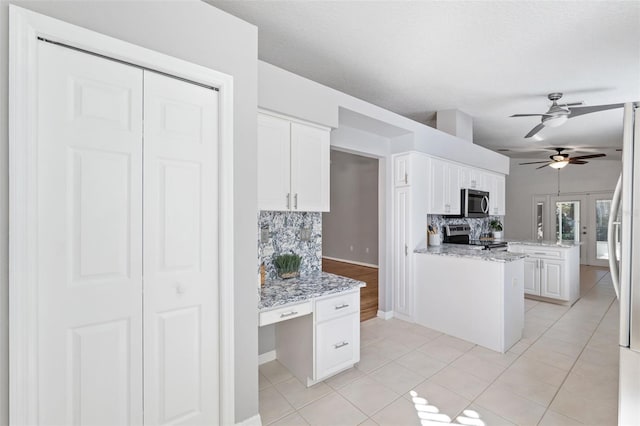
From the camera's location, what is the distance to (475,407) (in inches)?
83.7

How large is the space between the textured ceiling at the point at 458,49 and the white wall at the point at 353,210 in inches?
121

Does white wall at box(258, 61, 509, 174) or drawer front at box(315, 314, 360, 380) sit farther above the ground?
white wall at box(258, 61, 509, 174)

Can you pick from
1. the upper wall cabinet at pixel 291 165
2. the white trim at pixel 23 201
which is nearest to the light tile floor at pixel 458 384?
the white trim at pixel 23 201

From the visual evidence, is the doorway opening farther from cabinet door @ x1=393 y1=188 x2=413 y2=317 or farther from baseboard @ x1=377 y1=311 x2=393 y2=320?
cabinet door @ x1=393 y1=188 x2=413 y2=317

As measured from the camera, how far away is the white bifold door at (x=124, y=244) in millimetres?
1315

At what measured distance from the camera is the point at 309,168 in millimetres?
2596

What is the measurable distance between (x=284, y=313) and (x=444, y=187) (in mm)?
3059

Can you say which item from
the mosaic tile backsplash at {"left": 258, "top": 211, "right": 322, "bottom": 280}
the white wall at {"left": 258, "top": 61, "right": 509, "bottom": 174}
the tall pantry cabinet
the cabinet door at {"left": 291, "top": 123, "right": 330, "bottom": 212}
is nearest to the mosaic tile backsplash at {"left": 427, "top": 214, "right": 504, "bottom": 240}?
the tall pantry cabinet

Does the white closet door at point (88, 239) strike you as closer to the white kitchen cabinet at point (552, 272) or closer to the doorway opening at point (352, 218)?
the doorway opening at point (352, 218)

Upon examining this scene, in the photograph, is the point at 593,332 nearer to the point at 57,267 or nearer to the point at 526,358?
the point at 526,358

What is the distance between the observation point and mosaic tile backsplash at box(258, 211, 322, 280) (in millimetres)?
2668

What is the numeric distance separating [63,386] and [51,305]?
0.37 m

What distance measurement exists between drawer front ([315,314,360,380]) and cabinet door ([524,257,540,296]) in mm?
3702

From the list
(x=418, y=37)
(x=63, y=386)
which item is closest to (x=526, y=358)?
(x=418, y=37)
